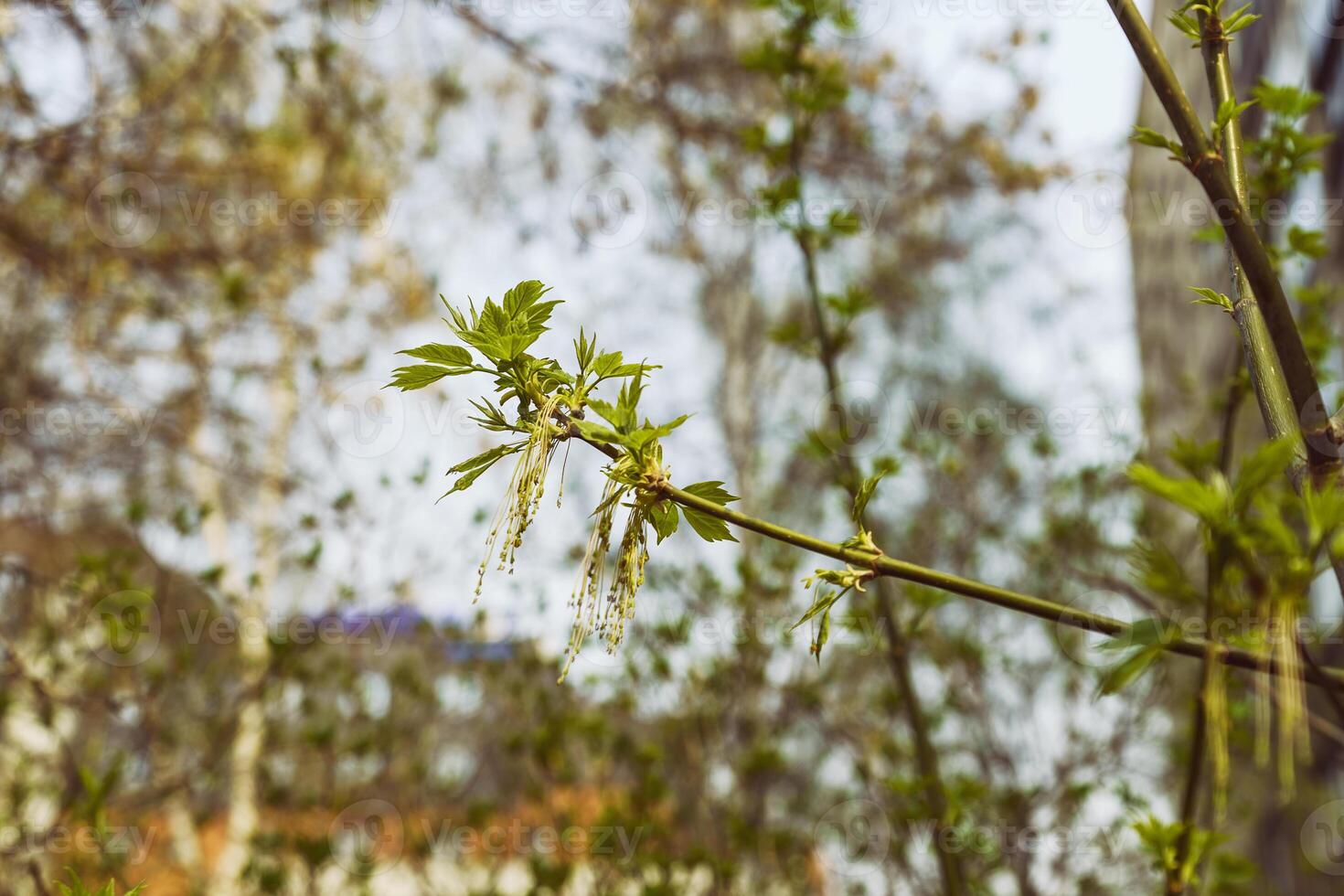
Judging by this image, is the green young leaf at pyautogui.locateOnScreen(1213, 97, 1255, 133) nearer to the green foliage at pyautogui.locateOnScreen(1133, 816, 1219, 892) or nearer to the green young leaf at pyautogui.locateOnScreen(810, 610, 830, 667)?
the green young leaf at pyautogui.locateOnScreen(810, 610, 830, 667)

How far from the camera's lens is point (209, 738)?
11.6 feet

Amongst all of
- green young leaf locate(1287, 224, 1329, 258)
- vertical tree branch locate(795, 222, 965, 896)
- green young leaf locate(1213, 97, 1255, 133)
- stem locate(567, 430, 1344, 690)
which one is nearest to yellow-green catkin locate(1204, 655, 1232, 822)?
stem locate(567, 430, 1344, 690)

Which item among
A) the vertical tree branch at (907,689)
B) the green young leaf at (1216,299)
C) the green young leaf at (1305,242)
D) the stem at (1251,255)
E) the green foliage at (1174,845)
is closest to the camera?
the stem at (1251,255)

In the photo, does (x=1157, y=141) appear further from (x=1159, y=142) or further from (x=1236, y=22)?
(x=1236, y=22)

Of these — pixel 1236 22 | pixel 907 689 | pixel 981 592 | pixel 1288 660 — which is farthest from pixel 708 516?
pixel 907 689

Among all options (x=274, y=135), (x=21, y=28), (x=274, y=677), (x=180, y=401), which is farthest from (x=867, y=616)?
(x=274, y=135)

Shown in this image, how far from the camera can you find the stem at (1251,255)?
0.92 meters

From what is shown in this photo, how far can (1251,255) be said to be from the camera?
3.04ft

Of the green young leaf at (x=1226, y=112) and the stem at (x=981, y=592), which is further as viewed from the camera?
the green young leaf at (x=1226, y=112)

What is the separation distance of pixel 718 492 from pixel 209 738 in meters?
3.26

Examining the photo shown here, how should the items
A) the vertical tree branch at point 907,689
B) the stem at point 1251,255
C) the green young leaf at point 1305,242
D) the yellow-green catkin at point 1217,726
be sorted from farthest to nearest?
the vertical tree branch at point 907,689
the green young leaf at point 1305,242
the stem at point 1251,255
the yellow-green catkin at point 1217,726

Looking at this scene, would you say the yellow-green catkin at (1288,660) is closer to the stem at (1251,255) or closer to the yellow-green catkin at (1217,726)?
the yellow-green catkin at (1217,726)

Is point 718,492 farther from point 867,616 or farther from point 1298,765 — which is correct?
point 1298,765

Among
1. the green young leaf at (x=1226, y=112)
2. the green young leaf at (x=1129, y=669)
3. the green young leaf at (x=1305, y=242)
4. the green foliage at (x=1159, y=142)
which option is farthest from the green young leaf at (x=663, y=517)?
the green young leaf at (x=1305, y=242)
